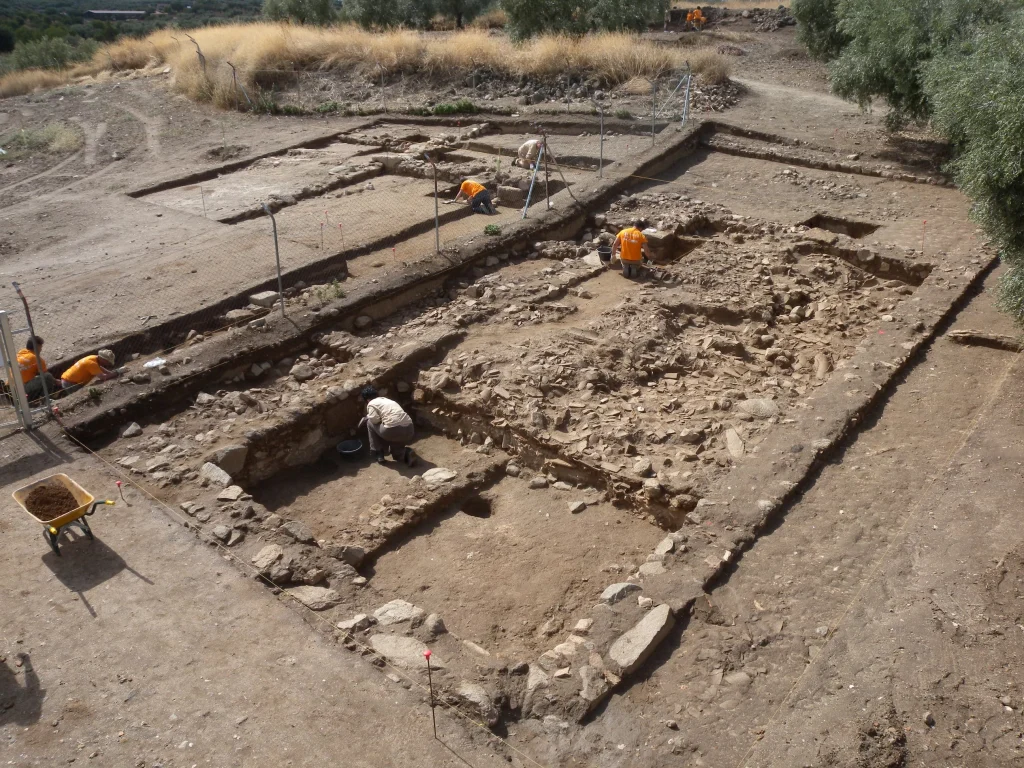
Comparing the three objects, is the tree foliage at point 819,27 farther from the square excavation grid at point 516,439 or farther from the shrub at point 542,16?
the square excavation grid at point 516,439

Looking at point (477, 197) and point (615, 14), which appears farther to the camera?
point (615, 14)

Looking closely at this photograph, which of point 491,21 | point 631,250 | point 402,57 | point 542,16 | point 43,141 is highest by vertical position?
point 542,16

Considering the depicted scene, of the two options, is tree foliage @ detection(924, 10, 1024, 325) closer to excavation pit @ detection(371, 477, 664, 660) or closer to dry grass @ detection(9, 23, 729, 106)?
excavation pit @ detection(371, 477, 664, 660)

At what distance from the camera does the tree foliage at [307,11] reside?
3628 cm

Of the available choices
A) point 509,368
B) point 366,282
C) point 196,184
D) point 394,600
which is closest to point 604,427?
point 509,368

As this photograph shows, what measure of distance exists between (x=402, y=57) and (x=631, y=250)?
52.5 feet

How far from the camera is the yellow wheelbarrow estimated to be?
6.59 m

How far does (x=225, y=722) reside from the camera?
210 inches

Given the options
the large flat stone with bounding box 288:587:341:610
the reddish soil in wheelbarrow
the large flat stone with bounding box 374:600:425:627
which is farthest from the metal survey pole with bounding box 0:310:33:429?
the large flat stone with bounding box 374:600:425:627

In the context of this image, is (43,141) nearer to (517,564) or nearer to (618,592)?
(517,564)

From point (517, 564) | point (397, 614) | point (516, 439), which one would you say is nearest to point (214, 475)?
point (397, 614)

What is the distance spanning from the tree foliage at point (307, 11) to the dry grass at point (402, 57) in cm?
723

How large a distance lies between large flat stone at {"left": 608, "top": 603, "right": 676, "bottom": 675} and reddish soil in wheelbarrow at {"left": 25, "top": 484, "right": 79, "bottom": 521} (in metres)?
4.55

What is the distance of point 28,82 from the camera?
31500 millimetres
